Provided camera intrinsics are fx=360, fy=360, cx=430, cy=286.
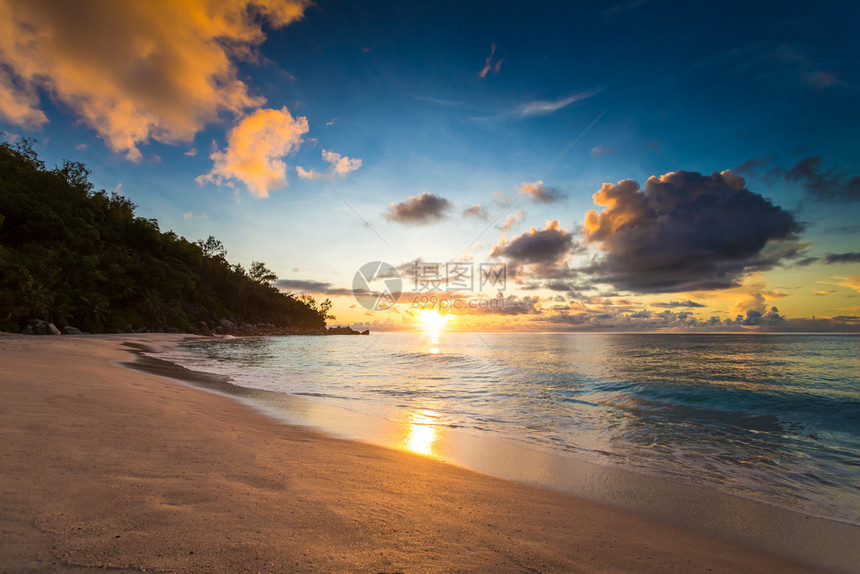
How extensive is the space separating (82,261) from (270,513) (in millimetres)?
55186

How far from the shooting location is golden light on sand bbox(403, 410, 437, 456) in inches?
259

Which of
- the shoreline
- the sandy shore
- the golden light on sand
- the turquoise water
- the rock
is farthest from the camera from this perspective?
the rock

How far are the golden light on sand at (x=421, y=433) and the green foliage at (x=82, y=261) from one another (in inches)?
1374

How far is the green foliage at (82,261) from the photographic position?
1324 inches

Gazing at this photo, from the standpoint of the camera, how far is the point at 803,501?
506 cm

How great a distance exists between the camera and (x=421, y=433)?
7.80m

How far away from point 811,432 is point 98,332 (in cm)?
5911

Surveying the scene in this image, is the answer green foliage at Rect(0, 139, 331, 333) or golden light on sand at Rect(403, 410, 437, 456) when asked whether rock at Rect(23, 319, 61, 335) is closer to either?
green foliage at Rect(0, 139, 331, 333)

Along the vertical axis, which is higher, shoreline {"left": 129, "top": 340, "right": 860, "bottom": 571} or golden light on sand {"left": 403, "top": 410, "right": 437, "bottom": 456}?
shoreline {"left": 129, "top": 340, "right": 860, "bottom": 571}

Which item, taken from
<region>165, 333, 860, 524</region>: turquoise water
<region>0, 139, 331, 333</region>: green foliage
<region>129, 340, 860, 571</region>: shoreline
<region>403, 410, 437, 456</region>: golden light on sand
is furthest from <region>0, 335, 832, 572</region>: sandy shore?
<region>0, 139, 331, 333</region>: green foliage

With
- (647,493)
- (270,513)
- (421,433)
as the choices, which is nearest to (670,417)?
(647,493)

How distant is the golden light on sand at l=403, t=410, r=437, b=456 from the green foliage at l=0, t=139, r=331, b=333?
114 ft

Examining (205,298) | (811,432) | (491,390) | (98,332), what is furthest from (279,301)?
(811,432)

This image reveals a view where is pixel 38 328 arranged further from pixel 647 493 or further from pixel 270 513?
pixel 647 493
